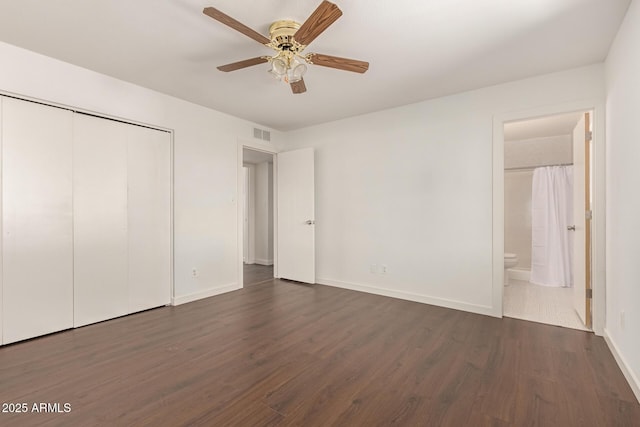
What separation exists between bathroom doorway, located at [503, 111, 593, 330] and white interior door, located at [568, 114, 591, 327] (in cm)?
5

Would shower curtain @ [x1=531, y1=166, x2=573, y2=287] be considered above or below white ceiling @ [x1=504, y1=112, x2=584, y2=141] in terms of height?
below

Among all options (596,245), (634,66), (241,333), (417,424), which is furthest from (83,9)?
(596,245)

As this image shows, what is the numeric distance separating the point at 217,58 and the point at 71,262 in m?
2.38

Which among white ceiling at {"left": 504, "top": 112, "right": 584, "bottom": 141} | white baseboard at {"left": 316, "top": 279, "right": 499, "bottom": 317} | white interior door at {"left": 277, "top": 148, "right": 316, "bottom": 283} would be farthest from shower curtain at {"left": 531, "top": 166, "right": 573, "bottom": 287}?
white interior door at {"left": 277, "top": 148, "right": 316, "bottom": 283}

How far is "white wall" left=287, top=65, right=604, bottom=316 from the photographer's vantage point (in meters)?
3.24

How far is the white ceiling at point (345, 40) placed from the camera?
199 centimetres

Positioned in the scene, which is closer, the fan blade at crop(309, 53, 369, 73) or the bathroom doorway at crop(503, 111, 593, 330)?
the fan blade at crop(309, 53, 369, 73)

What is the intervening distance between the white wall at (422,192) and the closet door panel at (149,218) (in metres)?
2.19

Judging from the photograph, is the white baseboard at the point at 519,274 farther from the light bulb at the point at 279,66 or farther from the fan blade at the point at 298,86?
the light bulb at the point at 279,66

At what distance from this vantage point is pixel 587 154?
112 inches

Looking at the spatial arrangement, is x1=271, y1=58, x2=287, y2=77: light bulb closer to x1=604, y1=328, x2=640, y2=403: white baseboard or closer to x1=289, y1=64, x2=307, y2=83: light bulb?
x1=289, y1=64, x2=307, y2=83: light bulb

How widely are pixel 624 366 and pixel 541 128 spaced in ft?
12.3

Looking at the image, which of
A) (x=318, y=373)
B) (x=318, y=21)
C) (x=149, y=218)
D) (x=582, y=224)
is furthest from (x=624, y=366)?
(x=149, y=218)

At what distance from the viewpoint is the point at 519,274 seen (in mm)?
5199
